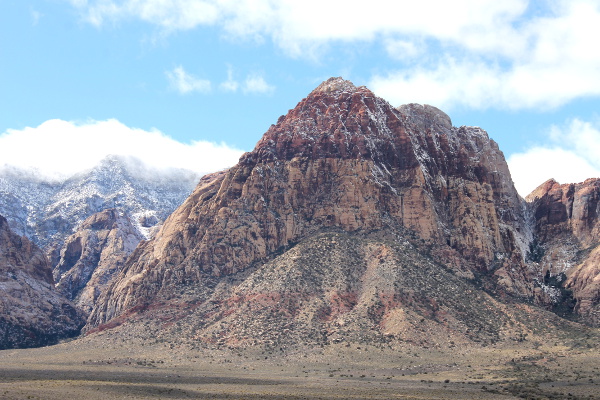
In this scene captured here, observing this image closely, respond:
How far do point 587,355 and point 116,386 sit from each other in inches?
3488

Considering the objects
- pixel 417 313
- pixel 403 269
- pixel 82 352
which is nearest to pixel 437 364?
pixel 417 313

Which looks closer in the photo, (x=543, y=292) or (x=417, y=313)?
(x=417, y=313)

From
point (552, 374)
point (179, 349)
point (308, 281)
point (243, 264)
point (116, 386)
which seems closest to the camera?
point (116, 386)

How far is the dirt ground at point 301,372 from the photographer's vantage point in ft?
388

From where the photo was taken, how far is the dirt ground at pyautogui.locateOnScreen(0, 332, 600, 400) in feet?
388

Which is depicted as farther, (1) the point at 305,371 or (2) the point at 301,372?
(1) the point at 305,371

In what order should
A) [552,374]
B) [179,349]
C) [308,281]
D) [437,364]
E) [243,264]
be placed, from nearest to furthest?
[552,374]
[437,364]
[179,349]
[308,281]
[243,264]

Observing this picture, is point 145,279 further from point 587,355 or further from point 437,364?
point 587,355

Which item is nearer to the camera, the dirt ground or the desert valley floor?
the dirt ground

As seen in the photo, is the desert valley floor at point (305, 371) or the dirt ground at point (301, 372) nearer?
the dirt ground at point (301, 372)

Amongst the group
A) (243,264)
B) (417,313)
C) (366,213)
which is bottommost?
(417,313)

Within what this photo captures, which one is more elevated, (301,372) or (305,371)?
(305,371)

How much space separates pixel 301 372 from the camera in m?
143

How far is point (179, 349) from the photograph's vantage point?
159750mm
